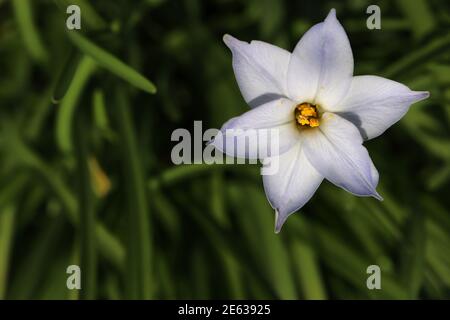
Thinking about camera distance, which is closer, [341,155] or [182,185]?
[341,155]

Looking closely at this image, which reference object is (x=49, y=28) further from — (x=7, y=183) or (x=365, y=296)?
(x=365, y=296)

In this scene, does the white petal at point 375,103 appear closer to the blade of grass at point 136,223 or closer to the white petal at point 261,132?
the white petal at point 261,132

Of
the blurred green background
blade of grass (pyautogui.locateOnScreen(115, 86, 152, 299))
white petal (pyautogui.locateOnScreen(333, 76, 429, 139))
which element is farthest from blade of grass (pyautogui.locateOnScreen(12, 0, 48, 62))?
white petal (pyautogui.locateOnScreen(333, 76, 429, 139))

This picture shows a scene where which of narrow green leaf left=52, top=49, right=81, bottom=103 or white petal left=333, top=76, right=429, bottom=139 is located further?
narrow green leaf left=52, top=49, right=81, bottom=103

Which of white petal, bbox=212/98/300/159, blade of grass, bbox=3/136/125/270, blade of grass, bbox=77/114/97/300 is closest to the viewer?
white petal, bbox=212/98/300/159

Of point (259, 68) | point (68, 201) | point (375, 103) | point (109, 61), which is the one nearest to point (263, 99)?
point (259, 68)

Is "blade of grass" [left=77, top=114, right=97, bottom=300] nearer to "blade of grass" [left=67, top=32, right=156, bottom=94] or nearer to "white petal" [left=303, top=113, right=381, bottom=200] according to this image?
"blade of grass" [left=67, top=32, right=156, bottom=94]

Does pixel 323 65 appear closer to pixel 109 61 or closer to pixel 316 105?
pixel 316 105
